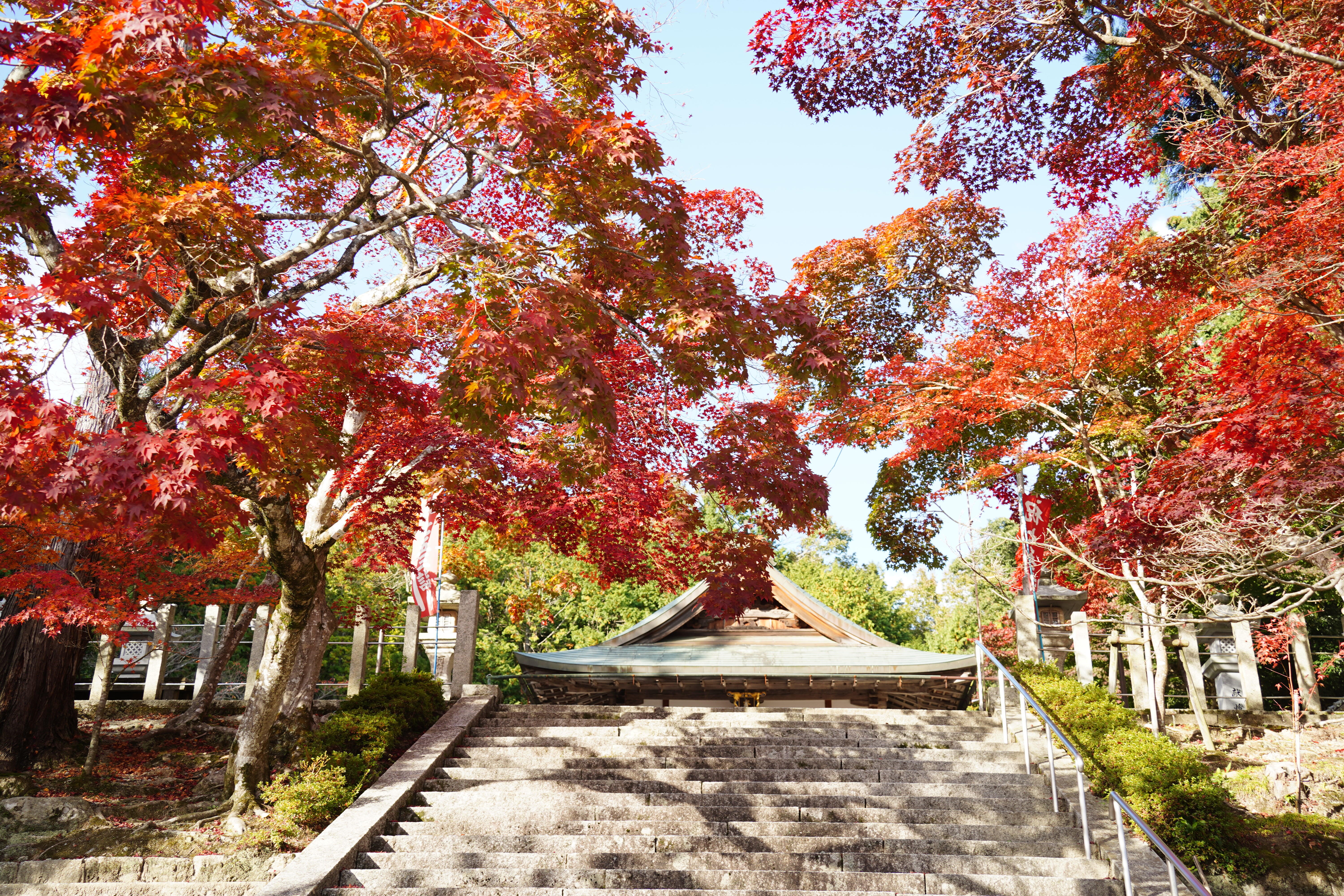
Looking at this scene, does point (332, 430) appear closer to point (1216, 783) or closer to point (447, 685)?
point (447, 685)

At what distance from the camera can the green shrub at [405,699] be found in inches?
399

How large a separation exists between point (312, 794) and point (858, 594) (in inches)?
908

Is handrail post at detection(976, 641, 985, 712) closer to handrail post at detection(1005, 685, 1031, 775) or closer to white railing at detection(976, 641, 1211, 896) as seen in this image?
white railing at detection(976, 641, 1211, 896)

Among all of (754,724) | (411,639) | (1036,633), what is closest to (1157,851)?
(1036,633)

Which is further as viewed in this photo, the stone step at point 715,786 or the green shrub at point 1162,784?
the stone step at point 715,786

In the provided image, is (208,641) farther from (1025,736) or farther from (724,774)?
(1025,736)

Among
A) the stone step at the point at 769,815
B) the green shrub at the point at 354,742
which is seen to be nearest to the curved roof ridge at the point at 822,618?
the stone step at the point at 769,815

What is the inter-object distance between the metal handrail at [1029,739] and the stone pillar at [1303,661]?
5504mm

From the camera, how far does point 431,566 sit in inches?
627

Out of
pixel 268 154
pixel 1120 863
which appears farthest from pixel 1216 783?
pixel 268 154

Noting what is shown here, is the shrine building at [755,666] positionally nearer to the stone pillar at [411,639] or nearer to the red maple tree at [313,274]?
the stone pillar at [411,639]

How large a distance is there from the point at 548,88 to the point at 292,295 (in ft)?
9.61

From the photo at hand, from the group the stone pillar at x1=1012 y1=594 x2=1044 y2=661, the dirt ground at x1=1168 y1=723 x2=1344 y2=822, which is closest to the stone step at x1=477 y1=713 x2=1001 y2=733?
the stone pillar at x1=1012 y1=594 x2=1044 y2=661

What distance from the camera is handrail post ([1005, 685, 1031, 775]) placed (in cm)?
895
